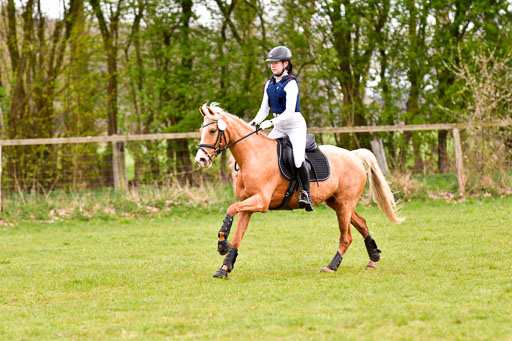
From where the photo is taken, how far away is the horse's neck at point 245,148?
8.50 metres

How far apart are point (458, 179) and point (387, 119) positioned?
547 centimetres

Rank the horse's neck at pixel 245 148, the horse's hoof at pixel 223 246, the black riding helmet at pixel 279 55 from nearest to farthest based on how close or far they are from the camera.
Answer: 1. the horse's hoof at pixel 223 246
2. the black riding helmet at pixel 279 55
3. the horse's neck at pixel 245 148

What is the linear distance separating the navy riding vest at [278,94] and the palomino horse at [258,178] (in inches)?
15.2

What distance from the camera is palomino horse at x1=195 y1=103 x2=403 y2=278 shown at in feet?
27.0

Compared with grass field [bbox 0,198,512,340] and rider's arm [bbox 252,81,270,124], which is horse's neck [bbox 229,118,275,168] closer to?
rider's arm [bbox 252,81,270,124]

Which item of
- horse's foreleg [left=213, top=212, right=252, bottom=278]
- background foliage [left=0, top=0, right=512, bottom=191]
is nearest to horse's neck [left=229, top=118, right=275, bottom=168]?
horse's foreleg [left=213, top=212, right=252, bottom=278]

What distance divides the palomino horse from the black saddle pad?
6 centimetres

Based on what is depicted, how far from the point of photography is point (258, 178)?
332 inches

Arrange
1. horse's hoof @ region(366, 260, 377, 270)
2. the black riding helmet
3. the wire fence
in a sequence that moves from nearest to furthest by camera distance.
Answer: the black riding helmet < horse's hoof @ region(366, 260, 377, 270) < the wire fence

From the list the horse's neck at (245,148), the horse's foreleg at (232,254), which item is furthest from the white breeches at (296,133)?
the horse's foreleg at (232,254)

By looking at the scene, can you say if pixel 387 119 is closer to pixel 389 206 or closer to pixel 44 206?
pixel 44 206

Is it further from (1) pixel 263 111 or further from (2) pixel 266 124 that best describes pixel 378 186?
(2) pixel 266 124

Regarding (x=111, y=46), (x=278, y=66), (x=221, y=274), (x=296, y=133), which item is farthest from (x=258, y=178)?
(x=111, y=46)

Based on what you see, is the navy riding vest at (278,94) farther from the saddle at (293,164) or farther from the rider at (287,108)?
the saddle at (293,164)
